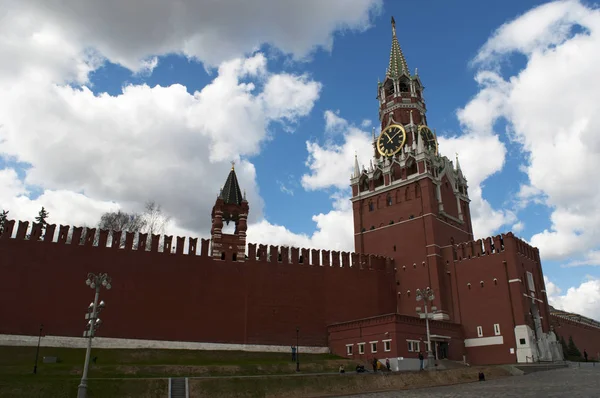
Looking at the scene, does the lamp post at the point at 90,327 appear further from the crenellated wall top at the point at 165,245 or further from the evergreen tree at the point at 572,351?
the evergreen tree at the point at 572,351

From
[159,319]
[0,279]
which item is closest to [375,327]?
[159,319]

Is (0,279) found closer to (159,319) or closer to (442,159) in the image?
(159,319)

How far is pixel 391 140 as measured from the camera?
59469 mm

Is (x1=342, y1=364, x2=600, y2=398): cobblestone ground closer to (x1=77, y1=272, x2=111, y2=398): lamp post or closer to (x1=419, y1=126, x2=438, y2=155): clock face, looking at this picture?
(x1=77, y1=272, x2=111, y2=398): lamp post

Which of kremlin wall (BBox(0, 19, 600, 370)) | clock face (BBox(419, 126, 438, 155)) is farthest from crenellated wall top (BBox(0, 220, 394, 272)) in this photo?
clock face (BBox(419, 126, 438, 155))

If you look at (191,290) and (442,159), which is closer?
(191,290)

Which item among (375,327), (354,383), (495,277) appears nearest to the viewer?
(354,383)

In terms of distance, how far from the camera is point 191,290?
4031cm

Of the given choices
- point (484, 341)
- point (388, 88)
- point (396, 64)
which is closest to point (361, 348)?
point (484, 341)

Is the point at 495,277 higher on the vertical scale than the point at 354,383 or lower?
higher

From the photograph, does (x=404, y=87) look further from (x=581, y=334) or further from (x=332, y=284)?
(x=581, y=334)

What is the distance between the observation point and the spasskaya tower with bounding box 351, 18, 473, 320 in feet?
166

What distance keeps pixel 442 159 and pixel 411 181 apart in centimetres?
644

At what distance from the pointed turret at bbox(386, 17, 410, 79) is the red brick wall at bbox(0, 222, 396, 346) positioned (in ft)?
88.4
